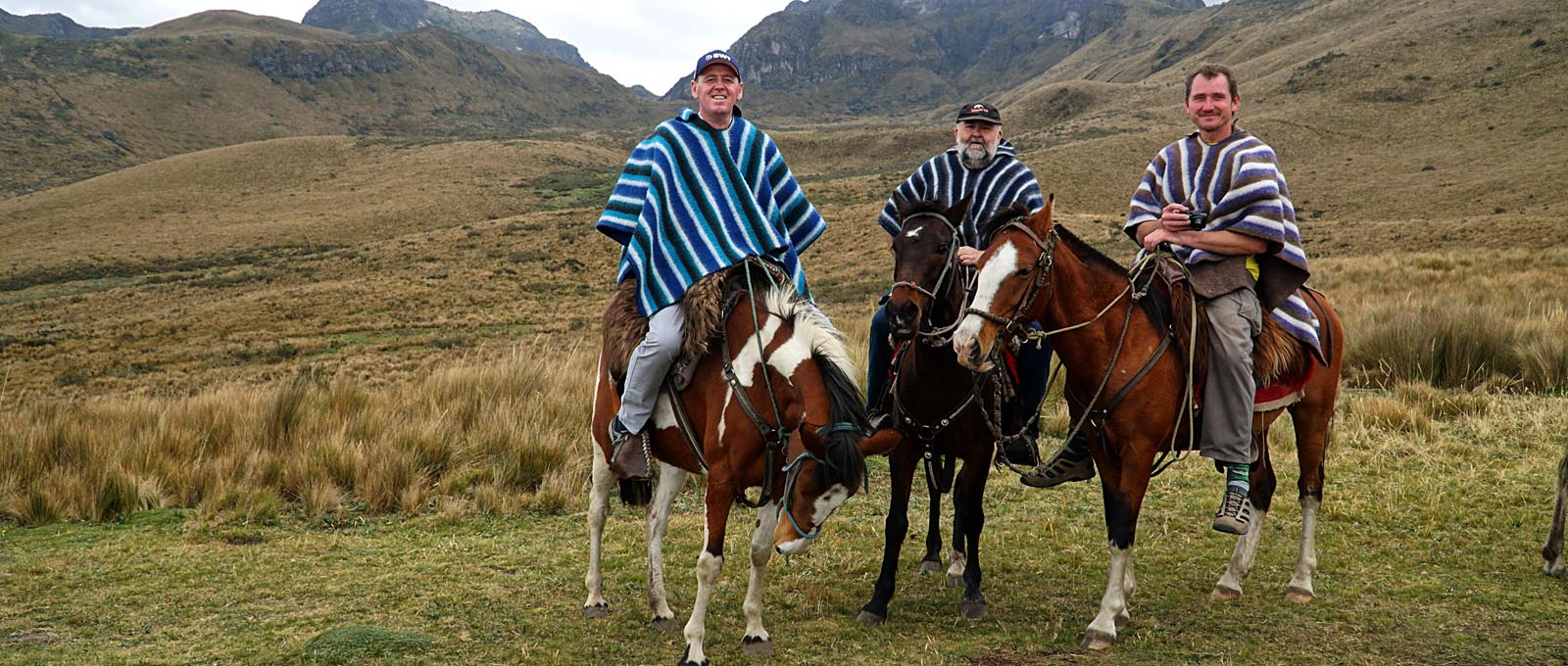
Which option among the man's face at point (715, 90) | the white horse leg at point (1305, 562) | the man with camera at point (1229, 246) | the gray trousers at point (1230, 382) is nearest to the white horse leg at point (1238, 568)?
the white horse leg at point (1305, 562)

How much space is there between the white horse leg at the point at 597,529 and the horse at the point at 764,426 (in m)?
0.62

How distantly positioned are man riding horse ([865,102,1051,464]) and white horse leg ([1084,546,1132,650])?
0.75 meters

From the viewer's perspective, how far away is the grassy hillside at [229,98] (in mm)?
101688

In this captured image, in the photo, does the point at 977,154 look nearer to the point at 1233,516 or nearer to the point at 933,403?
the point at 933,403

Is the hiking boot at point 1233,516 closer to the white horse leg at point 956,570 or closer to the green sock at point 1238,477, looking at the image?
the green sock at point 1238,477

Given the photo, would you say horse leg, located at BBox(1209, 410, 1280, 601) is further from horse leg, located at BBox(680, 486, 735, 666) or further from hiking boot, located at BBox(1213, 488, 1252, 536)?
horse leg, located at BBox(680, 486, 735, 666)

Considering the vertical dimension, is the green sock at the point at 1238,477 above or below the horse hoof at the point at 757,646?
above

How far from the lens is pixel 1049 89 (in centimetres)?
10269

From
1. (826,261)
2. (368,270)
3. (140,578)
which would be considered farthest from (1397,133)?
(140,578)

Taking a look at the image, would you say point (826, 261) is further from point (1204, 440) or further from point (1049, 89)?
point (1049, 89)

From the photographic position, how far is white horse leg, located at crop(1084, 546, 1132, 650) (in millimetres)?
4508

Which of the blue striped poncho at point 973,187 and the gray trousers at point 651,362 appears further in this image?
the blue striped poncho at point 973,187

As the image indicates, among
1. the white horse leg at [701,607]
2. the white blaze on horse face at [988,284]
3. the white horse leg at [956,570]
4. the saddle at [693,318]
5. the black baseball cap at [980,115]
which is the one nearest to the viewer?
the white blaze on horse face at [988,284]

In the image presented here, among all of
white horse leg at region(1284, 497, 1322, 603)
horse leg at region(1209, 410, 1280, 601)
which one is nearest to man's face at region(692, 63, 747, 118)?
horse leg at region(1209, 410, 1280, 601)
